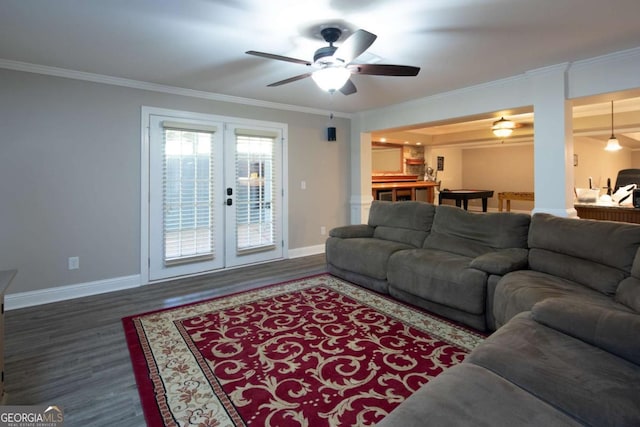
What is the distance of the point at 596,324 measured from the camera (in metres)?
1.52

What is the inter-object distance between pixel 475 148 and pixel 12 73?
37.1 ft

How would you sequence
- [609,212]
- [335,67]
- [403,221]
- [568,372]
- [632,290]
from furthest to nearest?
[609,212] < [403,221] < [335,67] < [632,290] < [568,372]

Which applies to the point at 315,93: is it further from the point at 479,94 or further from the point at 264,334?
the point at 264,334

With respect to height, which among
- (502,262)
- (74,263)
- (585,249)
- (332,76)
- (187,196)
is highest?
(332,76)

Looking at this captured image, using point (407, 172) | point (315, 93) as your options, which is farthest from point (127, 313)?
point (407, 172)

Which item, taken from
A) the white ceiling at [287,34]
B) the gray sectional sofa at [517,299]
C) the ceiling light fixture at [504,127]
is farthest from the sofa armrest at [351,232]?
the ceiling light fixture at [504,127]

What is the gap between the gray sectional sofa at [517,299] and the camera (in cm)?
111

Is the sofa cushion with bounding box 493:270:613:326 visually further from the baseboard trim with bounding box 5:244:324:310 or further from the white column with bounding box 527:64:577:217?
the baseboard trim with bounding box 5:244:324:310

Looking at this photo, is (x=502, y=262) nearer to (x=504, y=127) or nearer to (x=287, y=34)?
(x=287, y=34)

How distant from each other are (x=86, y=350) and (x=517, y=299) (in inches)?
121

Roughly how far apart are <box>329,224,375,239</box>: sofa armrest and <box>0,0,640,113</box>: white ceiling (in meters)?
1.85

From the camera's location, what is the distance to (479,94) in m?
4.16

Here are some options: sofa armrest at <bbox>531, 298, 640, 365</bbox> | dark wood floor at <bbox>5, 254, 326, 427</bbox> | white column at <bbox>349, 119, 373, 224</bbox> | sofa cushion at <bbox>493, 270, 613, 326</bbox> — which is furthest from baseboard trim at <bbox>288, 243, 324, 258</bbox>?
sofa armrest at <bbox>531, 298, 640, 365</bbox>

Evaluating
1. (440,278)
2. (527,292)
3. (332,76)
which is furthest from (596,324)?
(332,76)
